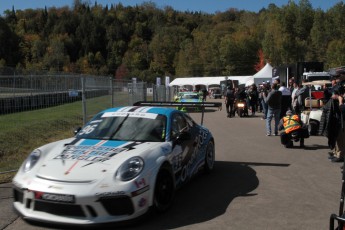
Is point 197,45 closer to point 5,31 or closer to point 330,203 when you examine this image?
point 5,31

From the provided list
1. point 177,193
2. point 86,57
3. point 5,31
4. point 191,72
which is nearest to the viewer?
point 177,193

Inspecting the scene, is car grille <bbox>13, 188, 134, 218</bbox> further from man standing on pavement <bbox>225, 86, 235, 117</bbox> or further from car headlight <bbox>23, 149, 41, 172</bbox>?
man standing on pavement <bbox>225, 86, 235, 117</bbox>

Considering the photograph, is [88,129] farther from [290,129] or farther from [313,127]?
[313,127]

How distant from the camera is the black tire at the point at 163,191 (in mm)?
5293

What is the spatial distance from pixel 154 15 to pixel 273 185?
19101cm

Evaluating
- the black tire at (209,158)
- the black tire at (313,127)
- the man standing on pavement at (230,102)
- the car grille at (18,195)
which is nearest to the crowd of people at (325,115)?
the black tire at (313,127)

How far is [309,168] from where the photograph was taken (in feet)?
28.1

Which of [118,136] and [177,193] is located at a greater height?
[118,136]

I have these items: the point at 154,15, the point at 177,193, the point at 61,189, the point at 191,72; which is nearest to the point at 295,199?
the point at 177,193

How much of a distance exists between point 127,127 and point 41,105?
514 cm

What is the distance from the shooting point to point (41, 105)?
423 inches

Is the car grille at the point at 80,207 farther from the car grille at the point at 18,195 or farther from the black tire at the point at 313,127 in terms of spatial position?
the black tire at the point at 313,127

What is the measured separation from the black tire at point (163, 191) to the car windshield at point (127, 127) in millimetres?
684

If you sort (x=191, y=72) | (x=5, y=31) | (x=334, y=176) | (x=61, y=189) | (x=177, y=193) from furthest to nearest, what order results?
(x=191, y=72), (x=5, y=31), (x=334, y=176), (x=177, y=193), (x=61, y=189)
